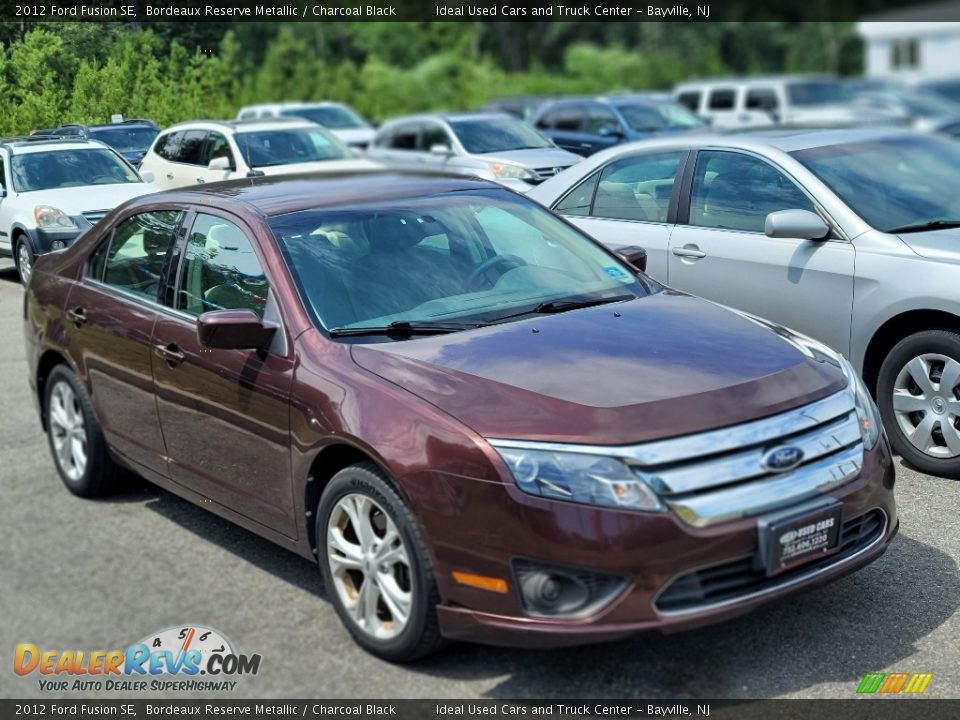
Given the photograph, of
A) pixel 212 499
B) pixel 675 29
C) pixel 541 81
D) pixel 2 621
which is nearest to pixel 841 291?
pixel 212 499

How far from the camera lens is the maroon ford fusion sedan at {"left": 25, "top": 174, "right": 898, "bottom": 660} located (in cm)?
385

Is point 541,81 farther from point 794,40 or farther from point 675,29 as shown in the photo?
point 794,40

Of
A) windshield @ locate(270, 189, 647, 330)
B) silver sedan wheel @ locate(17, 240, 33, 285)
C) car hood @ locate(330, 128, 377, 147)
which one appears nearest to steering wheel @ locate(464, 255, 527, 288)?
windshield @ locate(270, 189, 647, 330)

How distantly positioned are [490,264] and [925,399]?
2353 mm

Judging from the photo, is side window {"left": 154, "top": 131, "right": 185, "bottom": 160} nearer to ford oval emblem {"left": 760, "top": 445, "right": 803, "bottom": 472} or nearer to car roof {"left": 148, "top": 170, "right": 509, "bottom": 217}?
car roof {"left": 148, "top": 170, "right": 509, "bottom": 217}

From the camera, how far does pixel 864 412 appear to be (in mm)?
4496

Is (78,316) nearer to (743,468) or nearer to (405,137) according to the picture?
(743,468)

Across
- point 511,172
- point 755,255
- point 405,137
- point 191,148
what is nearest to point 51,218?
point 191,148

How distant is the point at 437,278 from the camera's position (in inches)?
201

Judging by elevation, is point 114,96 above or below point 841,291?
above

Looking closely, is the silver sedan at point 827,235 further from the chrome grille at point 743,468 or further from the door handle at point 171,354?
the door handle at point 171,354

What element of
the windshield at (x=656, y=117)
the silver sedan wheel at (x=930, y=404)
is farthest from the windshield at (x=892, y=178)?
the windshield at (x=656, y=117)

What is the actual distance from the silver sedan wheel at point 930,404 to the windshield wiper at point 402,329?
8.30ft

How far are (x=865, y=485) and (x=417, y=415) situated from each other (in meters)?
1.54
